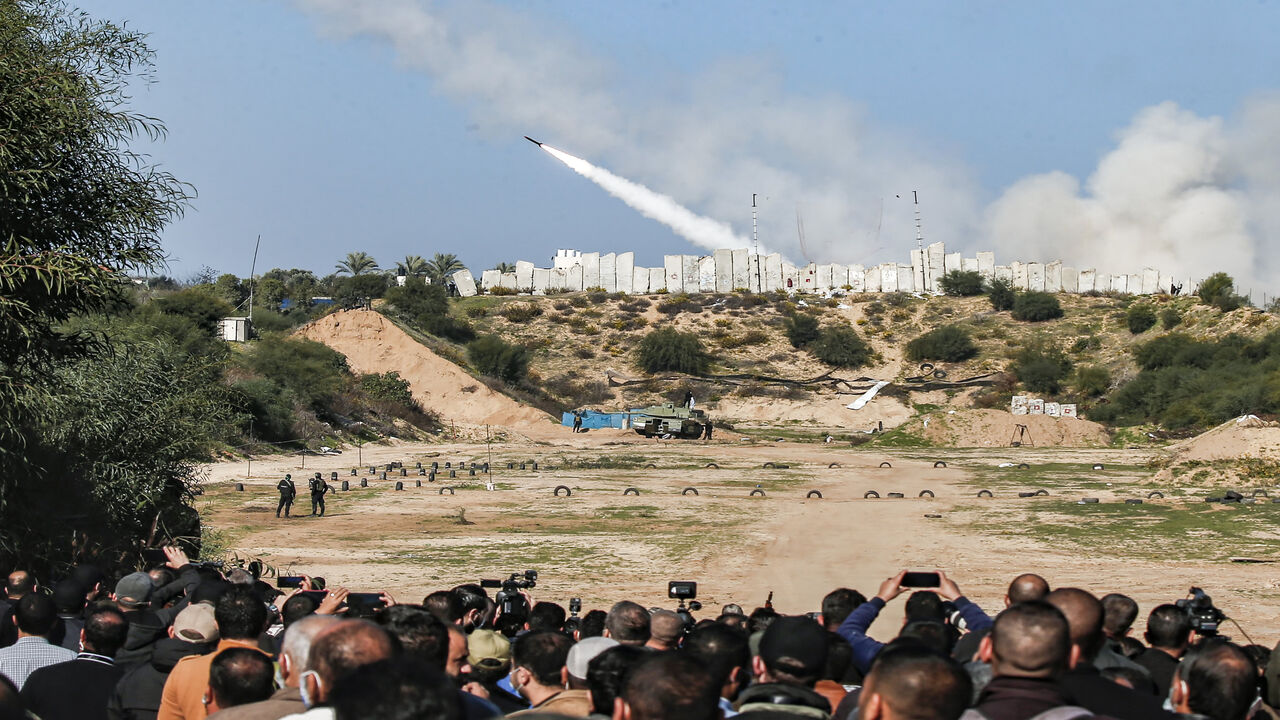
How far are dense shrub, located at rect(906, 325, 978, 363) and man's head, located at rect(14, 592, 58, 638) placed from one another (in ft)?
283

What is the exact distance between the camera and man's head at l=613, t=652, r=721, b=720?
374 cm

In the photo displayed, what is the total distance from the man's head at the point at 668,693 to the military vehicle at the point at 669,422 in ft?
180

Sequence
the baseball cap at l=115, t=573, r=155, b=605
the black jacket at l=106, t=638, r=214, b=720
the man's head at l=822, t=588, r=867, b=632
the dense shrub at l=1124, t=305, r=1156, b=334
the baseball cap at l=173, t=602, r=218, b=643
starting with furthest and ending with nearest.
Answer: the dense shrub at l=1124, t=305, r=1156, b=334
the baseball cap at l=115, t=573, r=155, b=605
the man's head at l=822, t=588, r=867, b=632
the baseball cap at l=173, t=602, r=218, b=643
the black jacket at l=106, t=638, r=214, b=720

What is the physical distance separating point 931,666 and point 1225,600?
15.0m

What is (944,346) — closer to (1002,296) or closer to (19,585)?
(1002,296)

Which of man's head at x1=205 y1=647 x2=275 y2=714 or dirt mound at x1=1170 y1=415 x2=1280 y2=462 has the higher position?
dirt mound at x1=1170 y1=415 x2=1280 y2=462

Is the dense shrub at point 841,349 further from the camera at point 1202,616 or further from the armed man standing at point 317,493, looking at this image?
the camera at point 1202,616

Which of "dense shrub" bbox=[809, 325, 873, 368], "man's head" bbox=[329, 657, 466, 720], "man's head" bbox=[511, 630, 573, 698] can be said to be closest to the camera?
"man's head" bbox=[329, 657, 466, 720]

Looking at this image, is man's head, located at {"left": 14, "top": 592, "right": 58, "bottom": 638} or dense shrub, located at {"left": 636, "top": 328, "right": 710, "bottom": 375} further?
dense shrub, located at {"left": 636, "top": 328, "right": 710, "bottom": 375}

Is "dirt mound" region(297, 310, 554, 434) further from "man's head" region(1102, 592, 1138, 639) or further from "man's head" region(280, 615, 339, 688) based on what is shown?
"man's head" region(280, 615, 339, 688)

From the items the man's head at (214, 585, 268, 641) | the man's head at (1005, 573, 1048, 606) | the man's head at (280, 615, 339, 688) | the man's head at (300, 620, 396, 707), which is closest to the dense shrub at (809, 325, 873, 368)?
the man's head at (1005, 573, 1048, 606)

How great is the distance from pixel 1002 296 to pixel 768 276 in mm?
22443

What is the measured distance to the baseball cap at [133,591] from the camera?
811cm

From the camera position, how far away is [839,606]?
7.23 meters
